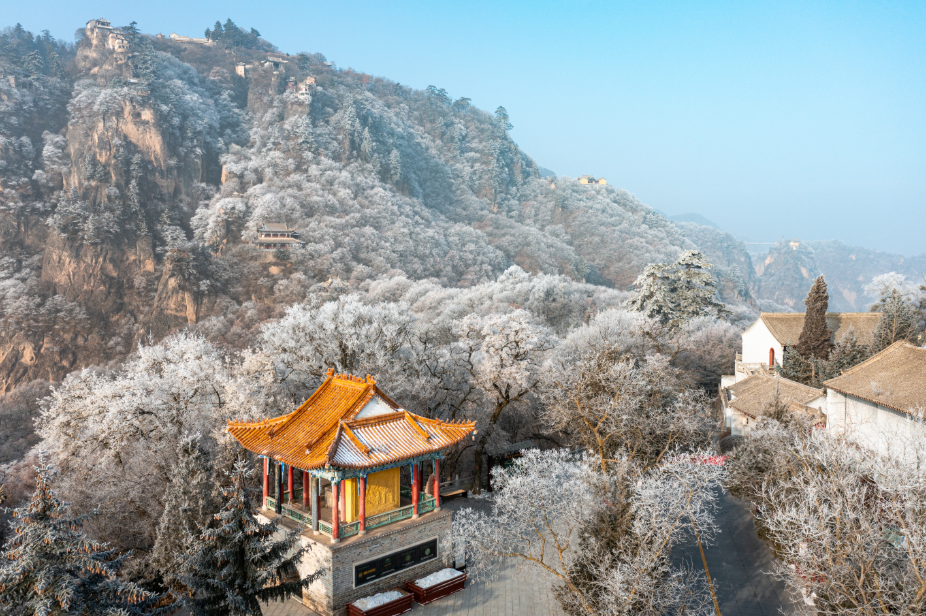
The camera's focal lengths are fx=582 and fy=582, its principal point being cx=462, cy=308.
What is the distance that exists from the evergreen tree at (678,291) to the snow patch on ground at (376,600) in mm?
31800

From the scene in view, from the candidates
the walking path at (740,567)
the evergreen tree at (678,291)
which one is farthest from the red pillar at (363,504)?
the evergreen tree at (678,291)

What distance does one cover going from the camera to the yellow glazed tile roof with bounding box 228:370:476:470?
15.7m

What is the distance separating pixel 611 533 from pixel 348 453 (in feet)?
23.4

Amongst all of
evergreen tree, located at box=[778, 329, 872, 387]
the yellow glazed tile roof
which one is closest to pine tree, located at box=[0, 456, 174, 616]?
the yellow glazed tile roof

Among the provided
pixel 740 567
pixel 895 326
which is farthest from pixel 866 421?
pixel 895 326

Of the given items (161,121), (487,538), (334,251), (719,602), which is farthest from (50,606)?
(161,121)

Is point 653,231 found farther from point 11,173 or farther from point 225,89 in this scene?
point 11,173

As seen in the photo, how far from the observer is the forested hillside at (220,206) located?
64188 mm

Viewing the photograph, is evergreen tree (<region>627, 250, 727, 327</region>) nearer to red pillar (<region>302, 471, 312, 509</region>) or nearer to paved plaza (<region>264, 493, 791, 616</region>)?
paved plaza (<region>264, 493, 791, 616</region>)

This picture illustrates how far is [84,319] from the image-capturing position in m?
62.9

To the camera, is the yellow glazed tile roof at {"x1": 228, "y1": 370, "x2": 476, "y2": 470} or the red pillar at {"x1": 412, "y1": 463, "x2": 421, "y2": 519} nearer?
the yellow glazed tile roof at {"x1": 228, "y1": 370, "x2": 476, "y2": 470}

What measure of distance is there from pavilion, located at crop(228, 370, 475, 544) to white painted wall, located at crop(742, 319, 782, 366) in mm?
25589

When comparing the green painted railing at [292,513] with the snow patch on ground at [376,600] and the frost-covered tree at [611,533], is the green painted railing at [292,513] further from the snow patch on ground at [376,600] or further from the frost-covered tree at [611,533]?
the frost-covered tree at [611,533]

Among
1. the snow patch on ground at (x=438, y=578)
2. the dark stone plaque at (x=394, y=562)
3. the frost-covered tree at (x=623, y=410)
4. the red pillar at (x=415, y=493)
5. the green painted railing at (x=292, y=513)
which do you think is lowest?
the snow patch on ground at (x=438, y=578)
